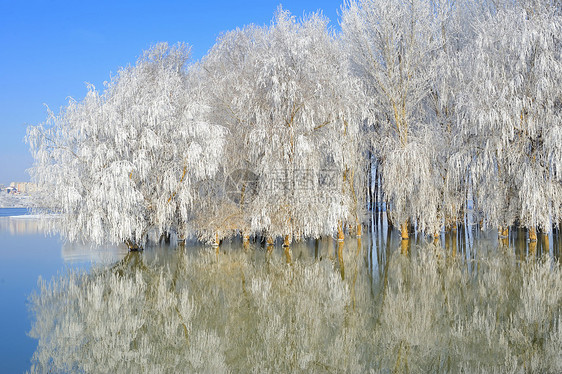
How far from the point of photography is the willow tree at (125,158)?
1184 centimetres

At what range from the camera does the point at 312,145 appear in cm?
1330

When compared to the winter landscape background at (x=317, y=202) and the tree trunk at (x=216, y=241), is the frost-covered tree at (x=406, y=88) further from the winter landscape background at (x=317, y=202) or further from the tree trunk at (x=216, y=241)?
the tree trunk at (x=216, y=241)

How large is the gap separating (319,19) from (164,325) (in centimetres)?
1304

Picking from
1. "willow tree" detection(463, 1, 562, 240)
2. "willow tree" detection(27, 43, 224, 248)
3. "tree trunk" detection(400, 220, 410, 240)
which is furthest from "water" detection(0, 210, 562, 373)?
"tree trunk" detection(400, 220, 410, 240)

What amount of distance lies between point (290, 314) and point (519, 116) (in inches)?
411

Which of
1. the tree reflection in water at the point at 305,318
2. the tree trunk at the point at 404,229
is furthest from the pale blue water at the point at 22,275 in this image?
the tree trunk at the point at 404,229

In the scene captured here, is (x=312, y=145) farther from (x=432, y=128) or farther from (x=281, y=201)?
(x=432, y=128)

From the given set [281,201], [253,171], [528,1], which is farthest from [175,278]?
[528,1]

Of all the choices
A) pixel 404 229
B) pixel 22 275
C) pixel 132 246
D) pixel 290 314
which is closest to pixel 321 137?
pixel 404 229

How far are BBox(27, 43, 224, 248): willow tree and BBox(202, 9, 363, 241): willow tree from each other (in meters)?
1.29

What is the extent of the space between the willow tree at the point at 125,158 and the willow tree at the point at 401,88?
20.8ft

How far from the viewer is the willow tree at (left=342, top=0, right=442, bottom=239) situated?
14.6 metres

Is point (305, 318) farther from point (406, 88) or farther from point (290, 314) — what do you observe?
point (406, 88)

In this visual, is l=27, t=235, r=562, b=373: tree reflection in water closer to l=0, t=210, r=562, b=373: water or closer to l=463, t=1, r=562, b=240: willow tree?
l=0, t=210, r=562, b=373: water
